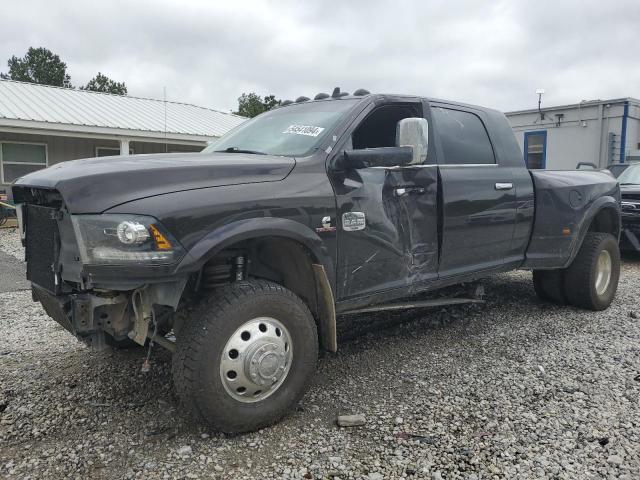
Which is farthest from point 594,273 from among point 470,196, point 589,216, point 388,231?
point 388,231

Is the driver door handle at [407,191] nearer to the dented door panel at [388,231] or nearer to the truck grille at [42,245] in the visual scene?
the dented door panel at [388,231]

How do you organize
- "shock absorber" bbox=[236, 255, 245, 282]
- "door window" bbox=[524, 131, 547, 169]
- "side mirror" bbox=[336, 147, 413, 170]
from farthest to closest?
"door window" bbox=[524, 131, 547, 169], "side mirror" bbox=[336, 147, 413, 170], "shock absorber" bbox=[236, 255, 245, 282]

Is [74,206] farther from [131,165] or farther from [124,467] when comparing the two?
[124,467]

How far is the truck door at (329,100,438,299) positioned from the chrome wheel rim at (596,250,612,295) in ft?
8.62

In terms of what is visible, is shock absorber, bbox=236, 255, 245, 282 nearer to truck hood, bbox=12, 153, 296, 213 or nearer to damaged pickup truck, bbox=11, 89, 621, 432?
damaged pickup truck, bbox=11, 89, 621, 432

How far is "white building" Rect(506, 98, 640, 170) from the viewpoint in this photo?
16.1 metres

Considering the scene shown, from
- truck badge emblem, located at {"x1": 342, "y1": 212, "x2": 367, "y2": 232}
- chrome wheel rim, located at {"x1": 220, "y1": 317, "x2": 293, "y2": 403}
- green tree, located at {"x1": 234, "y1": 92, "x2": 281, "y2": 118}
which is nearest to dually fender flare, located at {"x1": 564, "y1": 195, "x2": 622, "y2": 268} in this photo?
truck badge emblem, located at {"x1": 342, "y1": 212, "x2": 367, "y2": 232}

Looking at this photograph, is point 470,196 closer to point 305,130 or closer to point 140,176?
point 305,130

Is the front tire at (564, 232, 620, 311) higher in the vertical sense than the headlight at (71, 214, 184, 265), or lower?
lower

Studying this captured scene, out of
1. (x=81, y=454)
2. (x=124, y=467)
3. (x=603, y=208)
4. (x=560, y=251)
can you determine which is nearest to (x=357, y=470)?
(x=124, y=467)

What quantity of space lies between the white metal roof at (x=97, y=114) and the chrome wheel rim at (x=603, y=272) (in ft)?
41.8

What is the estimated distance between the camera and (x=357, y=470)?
8.76 ft

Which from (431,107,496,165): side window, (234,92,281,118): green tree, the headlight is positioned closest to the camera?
the headlight

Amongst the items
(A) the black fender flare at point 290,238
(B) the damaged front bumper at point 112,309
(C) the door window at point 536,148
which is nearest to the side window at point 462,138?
(A) the black fender flare at point 290,238
